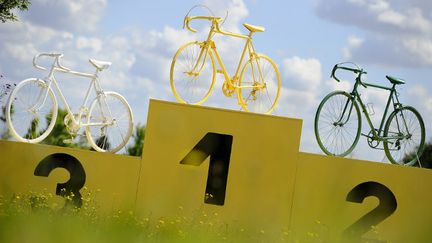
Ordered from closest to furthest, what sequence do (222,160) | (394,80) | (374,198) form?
(222,160) → (374,198) → (394,80)

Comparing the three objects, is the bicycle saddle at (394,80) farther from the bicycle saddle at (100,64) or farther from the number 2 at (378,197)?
the bicycle saddle at (100,64)

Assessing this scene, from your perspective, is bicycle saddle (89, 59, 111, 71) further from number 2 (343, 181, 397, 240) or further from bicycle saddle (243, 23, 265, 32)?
number 2 (343, 181, 397, 240)

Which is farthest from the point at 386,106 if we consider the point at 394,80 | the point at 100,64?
the point at 100,64

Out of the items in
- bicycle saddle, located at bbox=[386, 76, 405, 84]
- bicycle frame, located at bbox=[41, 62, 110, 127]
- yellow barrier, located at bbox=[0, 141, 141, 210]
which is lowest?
yellow barrier, located at bbox=[0, 141, 141, 210]

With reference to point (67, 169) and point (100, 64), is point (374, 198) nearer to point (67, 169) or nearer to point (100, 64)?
point (67, 169)

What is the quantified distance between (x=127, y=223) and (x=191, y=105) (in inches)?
215

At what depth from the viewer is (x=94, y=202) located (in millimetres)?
7648

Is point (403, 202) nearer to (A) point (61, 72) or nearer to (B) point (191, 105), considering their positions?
(B) point (191, 105)

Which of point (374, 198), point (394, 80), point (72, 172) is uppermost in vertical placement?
point (394, 80)

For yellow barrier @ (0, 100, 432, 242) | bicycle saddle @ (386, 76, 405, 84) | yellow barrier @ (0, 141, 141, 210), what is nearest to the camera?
yellow barrier @ (0, 100, 432, 242)

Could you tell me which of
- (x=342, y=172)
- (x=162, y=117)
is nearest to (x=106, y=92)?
(x=162, y=117)

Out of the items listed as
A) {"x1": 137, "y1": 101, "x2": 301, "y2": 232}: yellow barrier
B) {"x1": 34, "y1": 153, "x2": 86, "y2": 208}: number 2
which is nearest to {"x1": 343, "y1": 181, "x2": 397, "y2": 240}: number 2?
{"x1": 137, "y1": 101, "x2": 301, "y2": 232}: yellow barrier

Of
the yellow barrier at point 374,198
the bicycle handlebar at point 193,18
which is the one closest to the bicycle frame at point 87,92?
the bicycle handlebar at point 193,18

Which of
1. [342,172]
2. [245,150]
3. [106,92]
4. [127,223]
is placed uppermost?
[106,92]
